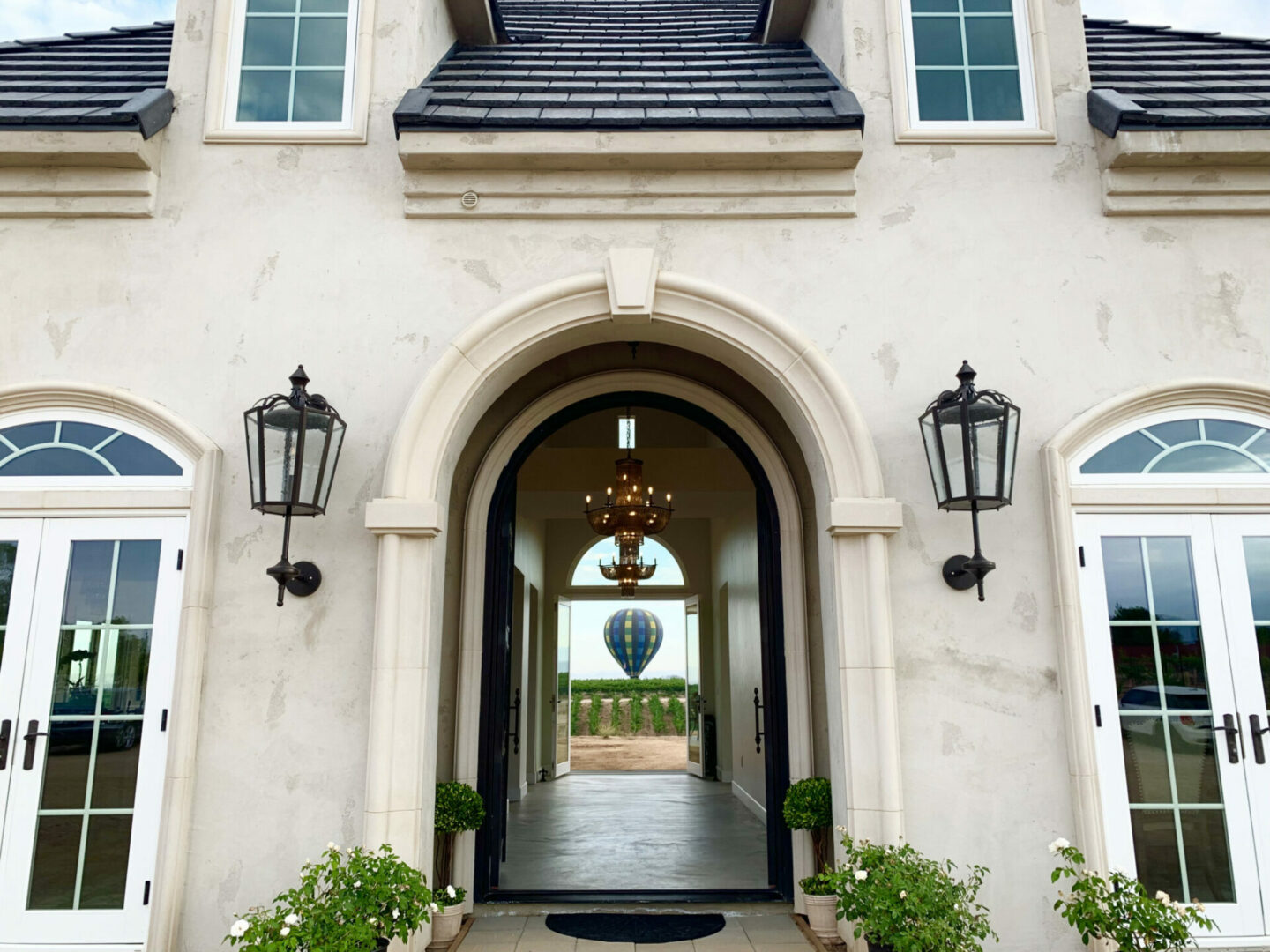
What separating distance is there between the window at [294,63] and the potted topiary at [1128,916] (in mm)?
5567

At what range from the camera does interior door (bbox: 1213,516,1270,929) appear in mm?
4445

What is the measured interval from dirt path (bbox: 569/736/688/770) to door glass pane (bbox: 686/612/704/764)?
925mm

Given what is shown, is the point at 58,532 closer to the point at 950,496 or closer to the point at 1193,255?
the point at 950,496

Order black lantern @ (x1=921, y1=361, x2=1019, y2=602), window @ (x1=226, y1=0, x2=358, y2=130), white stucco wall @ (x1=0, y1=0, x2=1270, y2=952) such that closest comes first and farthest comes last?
black lantern @ (x1=921, y1=361, x2=1019, y2=602) < white stucco wall @ (x1=0, y1=0, x2=1270, y2=952) < window @ (x1=226, y1=0, x2=358, y2=130)

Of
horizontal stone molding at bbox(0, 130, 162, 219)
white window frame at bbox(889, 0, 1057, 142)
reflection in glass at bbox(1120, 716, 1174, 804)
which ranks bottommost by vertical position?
reflection in glass at bbox(1120, 716, 1174, 804)

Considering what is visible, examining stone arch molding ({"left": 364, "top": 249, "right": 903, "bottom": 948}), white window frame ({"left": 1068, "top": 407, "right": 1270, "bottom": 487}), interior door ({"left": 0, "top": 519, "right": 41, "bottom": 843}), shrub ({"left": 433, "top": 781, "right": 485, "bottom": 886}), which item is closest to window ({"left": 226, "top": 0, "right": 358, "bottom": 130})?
stone arch molding ({"left": 364, "top": 249, "right": 903, "bottom": 948})

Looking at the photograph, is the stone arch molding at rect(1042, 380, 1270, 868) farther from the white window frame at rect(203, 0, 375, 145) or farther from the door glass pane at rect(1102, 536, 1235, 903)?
the white window frame at rect(203, 0, 375, 145)

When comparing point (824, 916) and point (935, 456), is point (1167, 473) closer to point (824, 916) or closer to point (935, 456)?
point (935, 456)

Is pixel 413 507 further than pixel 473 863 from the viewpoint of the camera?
No

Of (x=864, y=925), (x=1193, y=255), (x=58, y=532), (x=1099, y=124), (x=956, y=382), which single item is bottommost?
(x=864, y=925)

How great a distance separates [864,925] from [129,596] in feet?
13.1

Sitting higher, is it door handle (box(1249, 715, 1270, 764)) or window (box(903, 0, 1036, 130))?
window (box(903, 0, 1036, 130))

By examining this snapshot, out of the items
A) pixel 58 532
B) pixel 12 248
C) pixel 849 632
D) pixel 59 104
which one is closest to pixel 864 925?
pixel 849 632

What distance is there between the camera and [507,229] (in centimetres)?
512
